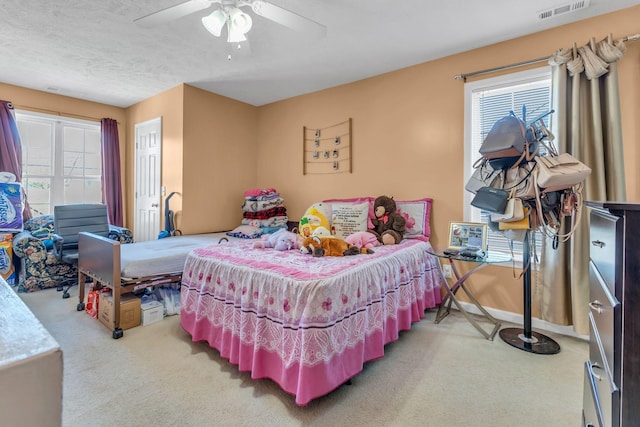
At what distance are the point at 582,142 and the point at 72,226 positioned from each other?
5284 mm

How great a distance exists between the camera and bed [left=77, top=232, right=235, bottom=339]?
2416 mm

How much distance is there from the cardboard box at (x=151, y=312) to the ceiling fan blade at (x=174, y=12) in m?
2.20

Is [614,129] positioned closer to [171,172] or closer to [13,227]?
[171,172]

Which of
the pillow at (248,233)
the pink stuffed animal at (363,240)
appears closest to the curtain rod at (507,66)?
the pink stuffed animal at (363,240)

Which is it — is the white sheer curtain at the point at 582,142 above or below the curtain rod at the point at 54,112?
below

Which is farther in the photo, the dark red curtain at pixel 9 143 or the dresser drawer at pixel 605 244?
the dark red curtain at pixel 9 143

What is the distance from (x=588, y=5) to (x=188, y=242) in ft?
13.3

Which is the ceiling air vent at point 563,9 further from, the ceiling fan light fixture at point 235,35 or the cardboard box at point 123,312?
the cardboard box at point 123,312

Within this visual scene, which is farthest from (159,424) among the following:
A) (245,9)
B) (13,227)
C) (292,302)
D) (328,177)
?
(13,227)

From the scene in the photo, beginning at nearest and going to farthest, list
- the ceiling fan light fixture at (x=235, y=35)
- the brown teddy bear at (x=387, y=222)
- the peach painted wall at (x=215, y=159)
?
1. the ceiling fan light fixture at (x=235, y=35)
2. the brown teddy bear at (x=387, y=222)
3. the peach painted wall at (x=215, y=159)

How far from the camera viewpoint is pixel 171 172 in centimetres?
395

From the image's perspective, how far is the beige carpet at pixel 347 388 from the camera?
60.4 inches

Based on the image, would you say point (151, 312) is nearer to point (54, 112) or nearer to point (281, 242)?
point (281, 242)

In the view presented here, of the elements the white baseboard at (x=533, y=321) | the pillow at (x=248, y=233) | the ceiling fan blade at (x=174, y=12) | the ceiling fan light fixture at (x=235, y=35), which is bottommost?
the white baseboard at (x=533, y=321)
